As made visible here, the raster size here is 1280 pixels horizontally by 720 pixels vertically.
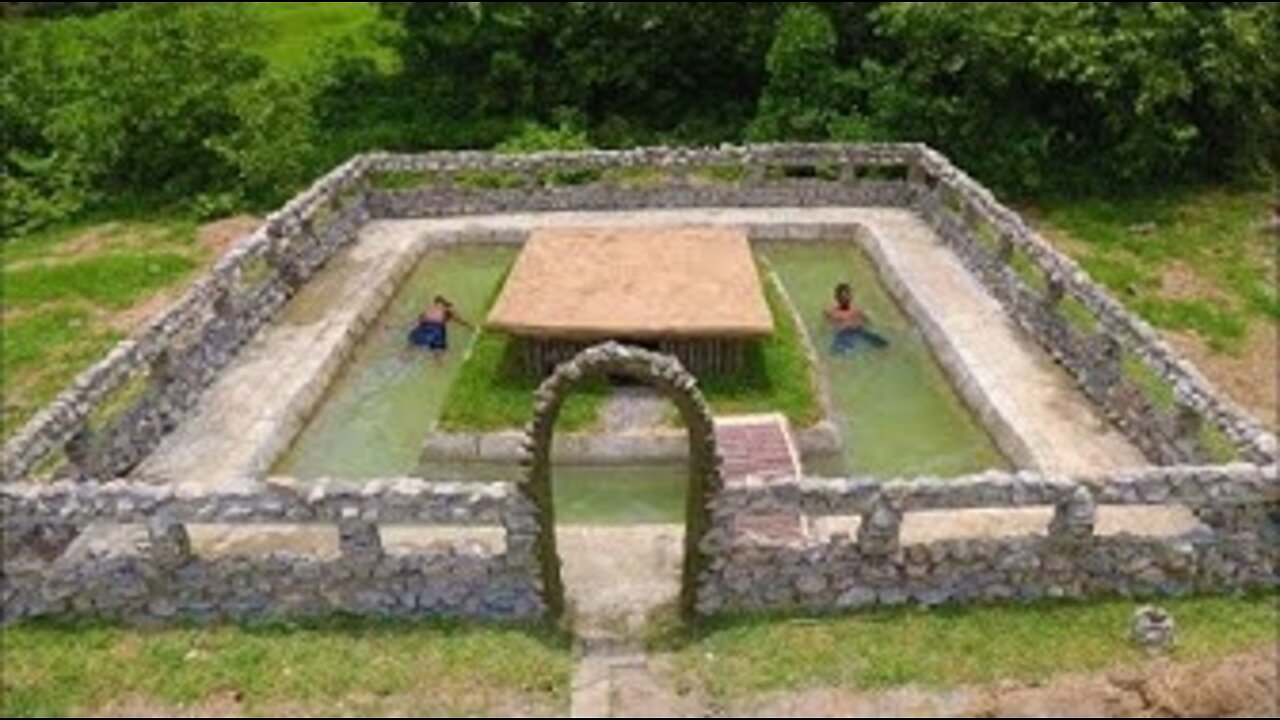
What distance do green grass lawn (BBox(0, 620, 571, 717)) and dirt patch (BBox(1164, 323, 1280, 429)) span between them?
9212mm

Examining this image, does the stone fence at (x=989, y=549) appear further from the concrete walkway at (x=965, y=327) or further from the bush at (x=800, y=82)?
the bush at (x=800, y=82)

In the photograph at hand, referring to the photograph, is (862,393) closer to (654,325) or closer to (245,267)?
(654,325)

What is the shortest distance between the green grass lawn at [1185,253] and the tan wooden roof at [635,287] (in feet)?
18.5

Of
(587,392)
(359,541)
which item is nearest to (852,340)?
(587,392)

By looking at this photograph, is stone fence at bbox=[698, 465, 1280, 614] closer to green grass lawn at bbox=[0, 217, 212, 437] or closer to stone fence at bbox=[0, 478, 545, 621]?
stone fence at bbox=[0, 478, 545, 621]

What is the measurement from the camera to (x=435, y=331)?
18281 mm

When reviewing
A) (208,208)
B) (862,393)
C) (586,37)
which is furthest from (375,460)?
(586,37)

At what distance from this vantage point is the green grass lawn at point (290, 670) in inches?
435

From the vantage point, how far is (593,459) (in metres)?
15.4

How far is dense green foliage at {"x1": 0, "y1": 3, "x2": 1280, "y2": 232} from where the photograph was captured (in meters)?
23.2

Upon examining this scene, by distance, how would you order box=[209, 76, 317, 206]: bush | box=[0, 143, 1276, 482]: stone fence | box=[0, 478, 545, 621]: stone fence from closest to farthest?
box=[0, 478, 545, 621]: stone fence
box=[0, 143, 1276, 482]: stone fence
box=[209, 76, 317, 206]: bush

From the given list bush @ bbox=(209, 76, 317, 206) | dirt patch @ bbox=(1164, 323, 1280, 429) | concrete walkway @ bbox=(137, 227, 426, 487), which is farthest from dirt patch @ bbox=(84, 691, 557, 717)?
bush @ bbox=(209, 76, 317, 206)

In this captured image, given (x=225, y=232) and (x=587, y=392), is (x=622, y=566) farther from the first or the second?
(x=225, y=232)

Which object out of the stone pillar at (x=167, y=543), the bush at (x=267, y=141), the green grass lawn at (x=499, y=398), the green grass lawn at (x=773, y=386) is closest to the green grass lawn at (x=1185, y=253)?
the green grass lawn at (x=773, y=386)
